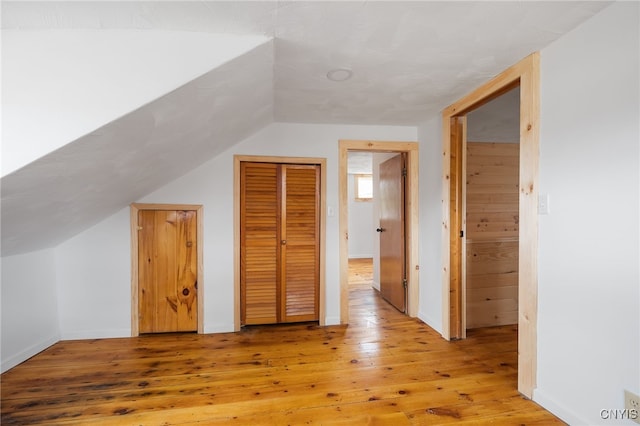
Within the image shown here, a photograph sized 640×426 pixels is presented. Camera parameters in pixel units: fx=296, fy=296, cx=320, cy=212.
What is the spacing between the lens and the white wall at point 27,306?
85.6 inches

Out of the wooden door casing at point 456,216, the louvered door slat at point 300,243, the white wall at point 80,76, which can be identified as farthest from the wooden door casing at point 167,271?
the wooden door casing at point 456,216

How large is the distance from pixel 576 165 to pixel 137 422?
8.92 feet

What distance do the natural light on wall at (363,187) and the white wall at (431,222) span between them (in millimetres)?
4268

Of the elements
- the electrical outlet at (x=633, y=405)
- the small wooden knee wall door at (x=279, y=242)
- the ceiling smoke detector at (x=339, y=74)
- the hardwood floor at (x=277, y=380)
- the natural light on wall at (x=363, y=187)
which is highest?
the ceiling smoke detector at (x=339, y=74)

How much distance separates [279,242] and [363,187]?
4.81m

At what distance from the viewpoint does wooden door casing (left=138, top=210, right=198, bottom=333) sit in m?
2.78

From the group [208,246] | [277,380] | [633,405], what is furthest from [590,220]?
[208,246]

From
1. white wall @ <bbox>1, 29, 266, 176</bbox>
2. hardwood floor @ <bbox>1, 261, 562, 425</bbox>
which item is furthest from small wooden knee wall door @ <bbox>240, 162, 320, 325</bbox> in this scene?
white wall @ <bbox>1, 29, 266, 176</bbox>

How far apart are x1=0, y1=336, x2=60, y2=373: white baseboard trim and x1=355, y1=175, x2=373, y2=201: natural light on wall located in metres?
6.04

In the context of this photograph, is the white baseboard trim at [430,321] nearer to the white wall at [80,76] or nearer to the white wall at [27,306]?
the white wall at [80,76]

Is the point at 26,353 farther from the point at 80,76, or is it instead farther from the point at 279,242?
the point at 80,76

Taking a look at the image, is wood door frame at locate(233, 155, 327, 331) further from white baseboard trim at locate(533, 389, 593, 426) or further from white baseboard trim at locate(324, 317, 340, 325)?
white baseboard trim at locate(533, 389, 593, 426)

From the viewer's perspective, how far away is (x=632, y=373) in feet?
4.26

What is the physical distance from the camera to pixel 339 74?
1956mm
